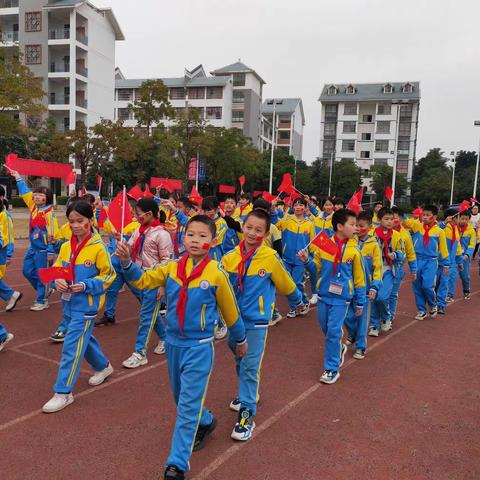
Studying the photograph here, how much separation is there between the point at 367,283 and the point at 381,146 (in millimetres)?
62480

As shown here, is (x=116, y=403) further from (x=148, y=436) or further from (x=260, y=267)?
(x=260, y=267)

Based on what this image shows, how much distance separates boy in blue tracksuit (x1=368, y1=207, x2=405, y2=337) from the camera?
6520mm

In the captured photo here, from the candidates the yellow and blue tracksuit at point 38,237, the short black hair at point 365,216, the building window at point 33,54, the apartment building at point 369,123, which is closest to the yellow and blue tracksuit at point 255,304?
the short black hair at point 365,216

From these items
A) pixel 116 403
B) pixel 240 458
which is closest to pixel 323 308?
pixel 240 458

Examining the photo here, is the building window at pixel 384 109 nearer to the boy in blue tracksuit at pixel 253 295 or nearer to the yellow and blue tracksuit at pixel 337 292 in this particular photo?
the yellow and blue tracksuit at pixel 337 292

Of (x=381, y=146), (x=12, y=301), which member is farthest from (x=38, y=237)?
(x=381, y=146)

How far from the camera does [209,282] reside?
3051mm

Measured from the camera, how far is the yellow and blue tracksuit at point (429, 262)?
24.7 feet

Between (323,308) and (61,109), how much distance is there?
41624mm

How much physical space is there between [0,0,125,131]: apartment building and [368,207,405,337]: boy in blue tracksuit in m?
39.4

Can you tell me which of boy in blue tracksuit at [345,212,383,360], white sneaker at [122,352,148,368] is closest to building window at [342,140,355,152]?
boy in blue tracksuit at [345,212,383,360]

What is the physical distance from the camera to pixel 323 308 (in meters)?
4.79

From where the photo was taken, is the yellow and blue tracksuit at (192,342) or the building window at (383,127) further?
the building window at (383,127)

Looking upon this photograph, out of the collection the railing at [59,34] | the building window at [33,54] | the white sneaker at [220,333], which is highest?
the railing at [59,34]
